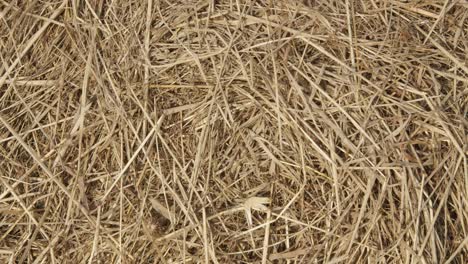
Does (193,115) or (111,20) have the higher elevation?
(111,20)

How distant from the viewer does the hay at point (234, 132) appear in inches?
47.6

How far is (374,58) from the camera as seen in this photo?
1.30 meters

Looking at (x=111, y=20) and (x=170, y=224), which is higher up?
(x=111, y=20)

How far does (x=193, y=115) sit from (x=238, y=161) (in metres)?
0.13

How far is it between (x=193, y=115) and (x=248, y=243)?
0.27 meters

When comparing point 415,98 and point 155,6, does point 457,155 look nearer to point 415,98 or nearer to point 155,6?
point 415,98

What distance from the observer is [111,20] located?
1369 mm

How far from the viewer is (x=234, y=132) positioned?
1.27 meters

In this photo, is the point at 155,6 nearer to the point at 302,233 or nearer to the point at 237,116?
the point at 237,116

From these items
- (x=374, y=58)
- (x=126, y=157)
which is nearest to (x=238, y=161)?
(x=126, y=157)

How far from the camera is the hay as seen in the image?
121 centimetres

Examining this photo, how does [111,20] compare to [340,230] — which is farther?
[111,20]

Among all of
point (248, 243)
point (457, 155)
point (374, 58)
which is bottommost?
point (248, 243)

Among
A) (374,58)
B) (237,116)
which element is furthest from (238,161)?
(374,58)
